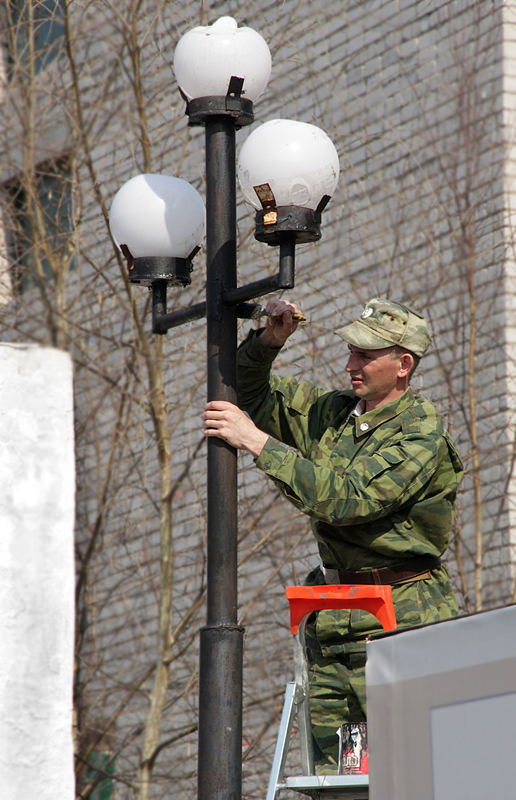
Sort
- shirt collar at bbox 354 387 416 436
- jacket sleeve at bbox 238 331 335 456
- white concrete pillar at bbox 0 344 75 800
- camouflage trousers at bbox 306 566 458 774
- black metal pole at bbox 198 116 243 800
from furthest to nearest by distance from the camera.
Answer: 1. jacket sleeve at bbox 238 331 335 456
2. shirt collar at bbox 354 387 416 436
3. camouflage trousers at bbox 306 566 458 774
4. black metal pole at bbox 198 116 243 800
5. white concrete pillar at bbox 0 344 75 800

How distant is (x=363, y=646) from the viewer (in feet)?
14.1

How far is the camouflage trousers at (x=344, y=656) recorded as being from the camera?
4254 mm

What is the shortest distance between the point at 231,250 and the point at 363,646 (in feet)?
4.83

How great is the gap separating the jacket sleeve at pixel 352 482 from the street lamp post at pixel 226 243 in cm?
20

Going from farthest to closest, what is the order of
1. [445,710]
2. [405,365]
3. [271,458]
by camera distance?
[405,365] → [271,458] → [445,710]

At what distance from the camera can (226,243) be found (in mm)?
4488

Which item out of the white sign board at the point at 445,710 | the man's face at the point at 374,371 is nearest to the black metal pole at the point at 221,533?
the man's face at the point at 374,371

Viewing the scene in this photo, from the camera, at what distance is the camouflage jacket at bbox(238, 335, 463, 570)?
4152 mm

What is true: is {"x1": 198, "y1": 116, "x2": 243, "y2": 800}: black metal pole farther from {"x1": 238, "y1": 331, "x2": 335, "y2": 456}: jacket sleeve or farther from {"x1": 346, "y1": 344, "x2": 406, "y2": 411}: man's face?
{"x1": 346, "y1": 344, "x2": 406, "y2": 411}: man's face

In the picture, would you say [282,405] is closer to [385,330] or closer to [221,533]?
[385,330]

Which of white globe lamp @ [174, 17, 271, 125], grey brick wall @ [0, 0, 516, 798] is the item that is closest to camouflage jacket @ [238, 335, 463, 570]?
white globe lamp @ [174, 17, 271, 125]

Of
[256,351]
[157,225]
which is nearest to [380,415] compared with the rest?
[256,351]

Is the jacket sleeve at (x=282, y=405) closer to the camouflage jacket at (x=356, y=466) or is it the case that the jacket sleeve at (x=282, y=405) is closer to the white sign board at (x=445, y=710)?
the camouflage jacket at (x=356, y=466)

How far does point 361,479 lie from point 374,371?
0.60 m
